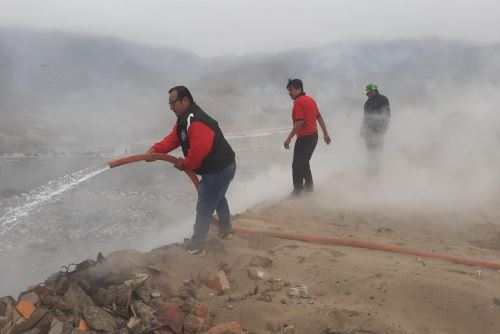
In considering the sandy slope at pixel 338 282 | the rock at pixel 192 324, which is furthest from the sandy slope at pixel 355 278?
the rock at pixel 192 324

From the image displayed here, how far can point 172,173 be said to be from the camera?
25.8 feet

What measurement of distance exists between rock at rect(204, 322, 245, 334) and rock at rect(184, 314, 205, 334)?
0.28 feet

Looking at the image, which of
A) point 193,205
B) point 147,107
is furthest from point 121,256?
point 147,107

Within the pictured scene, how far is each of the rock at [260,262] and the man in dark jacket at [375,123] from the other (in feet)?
12.2

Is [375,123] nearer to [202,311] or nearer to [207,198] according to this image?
[207,198]

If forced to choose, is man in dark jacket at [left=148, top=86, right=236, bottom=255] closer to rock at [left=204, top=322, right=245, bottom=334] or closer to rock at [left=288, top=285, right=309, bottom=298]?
rock at [left=288, top=285, right=309, bottom=298]

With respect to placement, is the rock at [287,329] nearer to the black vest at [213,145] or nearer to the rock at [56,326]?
the rock at [56,326]

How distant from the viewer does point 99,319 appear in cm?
286

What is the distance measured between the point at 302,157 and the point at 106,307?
3.55 m

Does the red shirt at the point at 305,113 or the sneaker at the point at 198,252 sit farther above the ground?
the red shirt at the point at 305,113

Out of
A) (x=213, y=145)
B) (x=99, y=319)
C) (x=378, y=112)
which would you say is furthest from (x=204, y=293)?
(x=378, y=112)

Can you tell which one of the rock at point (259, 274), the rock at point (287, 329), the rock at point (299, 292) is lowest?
the rock at point (287, 329)

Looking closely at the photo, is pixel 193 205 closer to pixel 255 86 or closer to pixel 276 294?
pixel 276 294

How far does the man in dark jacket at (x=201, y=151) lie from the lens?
3744 millimetres
